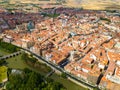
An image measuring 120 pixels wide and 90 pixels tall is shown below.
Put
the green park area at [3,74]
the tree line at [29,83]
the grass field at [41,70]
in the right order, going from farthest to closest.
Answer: the grass field at [41,70] → the green park area at [3,74] → the tree line at [29,83]

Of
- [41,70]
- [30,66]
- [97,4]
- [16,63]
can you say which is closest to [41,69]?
[41,70]

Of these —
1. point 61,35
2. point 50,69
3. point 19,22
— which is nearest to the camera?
point 50,69

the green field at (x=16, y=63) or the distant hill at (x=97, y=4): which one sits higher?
the distant hill at (x=97, y=4)

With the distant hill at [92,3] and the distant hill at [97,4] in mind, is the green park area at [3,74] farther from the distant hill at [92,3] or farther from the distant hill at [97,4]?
the distant hill at [97,4]

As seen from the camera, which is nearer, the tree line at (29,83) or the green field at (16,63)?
the tree line at (29,83)

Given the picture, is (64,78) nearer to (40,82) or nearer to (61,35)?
(40,82)

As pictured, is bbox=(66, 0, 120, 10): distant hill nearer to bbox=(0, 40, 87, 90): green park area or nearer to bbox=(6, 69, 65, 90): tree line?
bbox=(0, 40, 87, 90): green park area

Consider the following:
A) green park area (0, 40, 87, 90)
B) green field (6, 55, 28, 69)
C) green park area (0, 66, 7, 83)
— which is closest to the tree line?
green park area (0, 66, 7, 83)

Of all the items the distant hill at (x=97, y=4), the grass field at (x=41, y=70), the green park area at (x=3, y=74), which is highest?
the distant hill at (x=97, y=4)

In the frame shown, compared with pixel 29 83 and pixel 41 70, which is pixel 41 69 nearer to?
pixel 41 70

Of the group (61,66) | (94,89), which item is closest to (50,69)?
(61,66)

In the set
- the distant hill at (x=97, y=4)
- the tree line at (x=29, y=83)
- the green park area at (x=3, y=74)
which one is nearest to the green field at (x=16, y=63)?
the green park area at (x=3, y=74)
